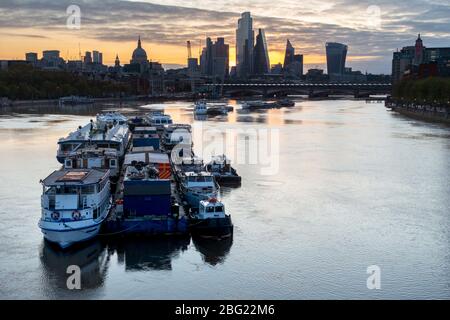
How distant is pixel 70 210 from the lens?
1269cm

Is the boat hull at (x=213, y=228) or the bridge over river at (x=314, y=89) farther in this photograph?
the bridge over river at (x=314, y=89)

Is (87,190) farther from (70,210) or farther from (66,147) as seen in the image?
(66,147)

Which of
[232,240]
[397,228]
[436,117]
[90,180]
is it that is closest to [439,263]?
[397,228]

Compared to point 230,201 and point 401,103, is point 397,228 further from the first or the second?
point 401,103

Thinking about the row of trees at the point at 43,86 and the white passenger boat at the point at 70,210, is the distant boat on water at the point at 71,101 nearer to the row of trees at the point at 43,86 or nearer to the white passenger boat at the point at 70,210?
the row of trees at the point at 43,86

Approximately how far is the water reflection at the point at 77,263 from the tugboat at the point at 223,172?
6492mm

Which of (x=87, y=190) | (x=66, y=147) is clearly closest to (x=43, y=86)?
(x=66, y=147)

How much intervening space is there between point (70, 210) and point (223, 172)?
741 cm

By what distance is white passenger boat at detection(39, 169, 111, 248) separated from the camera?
12.5m

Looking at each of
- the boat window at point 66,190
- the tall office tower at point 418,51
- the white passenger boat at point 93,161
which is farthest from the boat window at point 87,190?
the tall office tower at point 418,51

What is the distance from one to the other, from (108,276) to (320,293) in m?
3.62

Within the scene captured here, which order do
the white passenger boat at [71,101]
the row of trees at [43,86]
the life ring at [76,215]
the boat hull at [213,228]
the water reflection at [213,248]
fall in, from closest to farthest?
the water reflection at [213,248] → the life ring at [76,215] → the boat hull at [213,228] → the row of trees at [43,86] → the white passenger boat at [71,101]

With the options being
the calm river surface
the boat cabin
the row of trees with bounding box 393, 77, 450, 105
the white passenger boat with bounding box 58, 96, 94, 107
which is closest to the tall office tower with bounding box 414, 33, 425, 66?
the row of trees with bounding box 393, 77, 450, 105

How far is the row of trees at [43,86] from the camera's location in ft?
234
